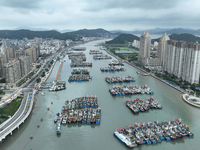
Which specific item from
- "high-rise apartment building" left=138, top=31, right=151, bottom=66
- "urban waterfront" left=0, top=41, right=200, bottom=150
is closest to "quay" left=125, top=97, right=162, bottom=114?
"urban waterfront" left=0, top=41, right=200, bottom=150

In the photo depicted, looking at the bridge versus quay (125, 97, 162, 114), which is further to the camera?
quay (125, 97, 162, 114)

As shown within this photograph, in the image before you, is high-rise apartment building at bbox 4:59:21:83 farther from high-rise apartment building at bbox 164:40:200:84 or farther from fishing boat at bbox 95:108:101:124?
high-rise apartment building at bbox 164:40:200:84

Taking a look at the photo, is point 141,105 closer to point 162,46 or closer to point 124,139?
point 124,139

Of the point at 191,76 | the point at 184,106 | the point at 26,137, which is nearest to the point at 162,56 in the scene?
the point at 191,76

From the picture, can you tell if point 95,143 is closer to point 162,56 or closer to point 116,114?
point 116,114

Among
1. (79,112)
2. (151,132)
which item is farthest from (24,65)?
(151,132)

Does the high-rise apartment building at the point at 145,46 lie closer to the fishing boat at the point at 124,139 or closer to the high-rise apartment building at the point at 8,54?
the fishing boat at the point at 124,139
